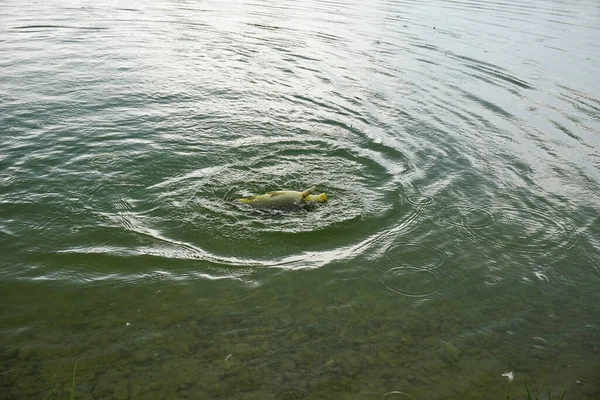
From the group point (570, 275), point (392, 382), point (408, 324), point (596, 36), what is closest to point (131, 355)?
point (392, 382)

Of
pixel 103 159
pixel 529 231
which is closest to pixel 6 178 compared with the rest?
pixel 103 159

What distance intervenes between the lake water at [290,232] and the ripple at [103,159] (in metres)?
0.05

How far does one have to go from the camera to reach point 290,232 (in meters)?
6.54

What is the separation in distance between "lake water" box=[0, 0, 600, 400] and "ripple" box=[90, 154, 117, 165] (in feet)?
0.15

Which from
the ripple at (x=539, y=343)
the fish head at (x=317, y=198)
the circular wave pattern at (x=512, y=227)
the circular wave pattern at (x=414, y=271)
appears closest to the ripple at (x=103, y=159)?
the fish head at (x=317, y=198)

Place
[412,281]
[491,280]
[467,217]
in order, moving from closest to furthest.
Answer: [412,281] → [491,280] → [467,217]

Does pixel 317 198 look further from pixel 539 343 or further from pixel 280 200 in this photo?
pixel 539 343

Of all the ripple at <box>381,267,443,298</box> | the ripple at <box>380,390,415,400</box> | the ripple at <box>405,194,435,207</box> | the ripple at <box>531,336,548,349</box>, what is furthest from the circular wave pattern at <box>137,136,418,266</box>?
the ripple at <box>531,336,548,349</box>

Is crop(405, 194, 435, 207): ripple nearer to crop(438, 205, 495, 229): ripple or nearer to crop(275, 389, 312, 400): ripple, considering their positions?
crop(438, 205, 495, 229): ripple

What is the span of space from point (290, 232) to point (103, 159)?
3.49 m

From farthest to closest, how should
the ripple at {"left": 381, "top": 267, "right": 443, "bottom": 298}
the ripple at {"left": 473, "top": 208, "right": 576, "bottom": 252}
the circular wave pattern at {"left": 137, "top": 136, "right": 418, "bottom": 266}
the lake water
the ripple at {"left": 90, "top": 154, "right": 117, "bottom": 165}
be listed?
1. the ripple at {"left": 90, "top": 154, "right": 117, "bottom": 165}
2. the ripple at {"left": 473, "top": 208, "right": 576, "bottom": 252}
3. the circular wave pattern at {"left": 137, "top": 136, "right": 418, "bottom": 266}
4. the ripple at {"left": 381, "top": 267, "right": 443, "bottom": 298}
5. the lake water

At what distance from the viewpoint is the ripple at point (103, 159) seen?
7910 mm

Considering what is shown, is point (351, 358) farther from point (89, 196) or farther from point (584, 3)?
point (584, 3)

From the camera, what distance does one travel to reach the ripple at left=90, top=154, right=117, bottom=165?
7.91 m
